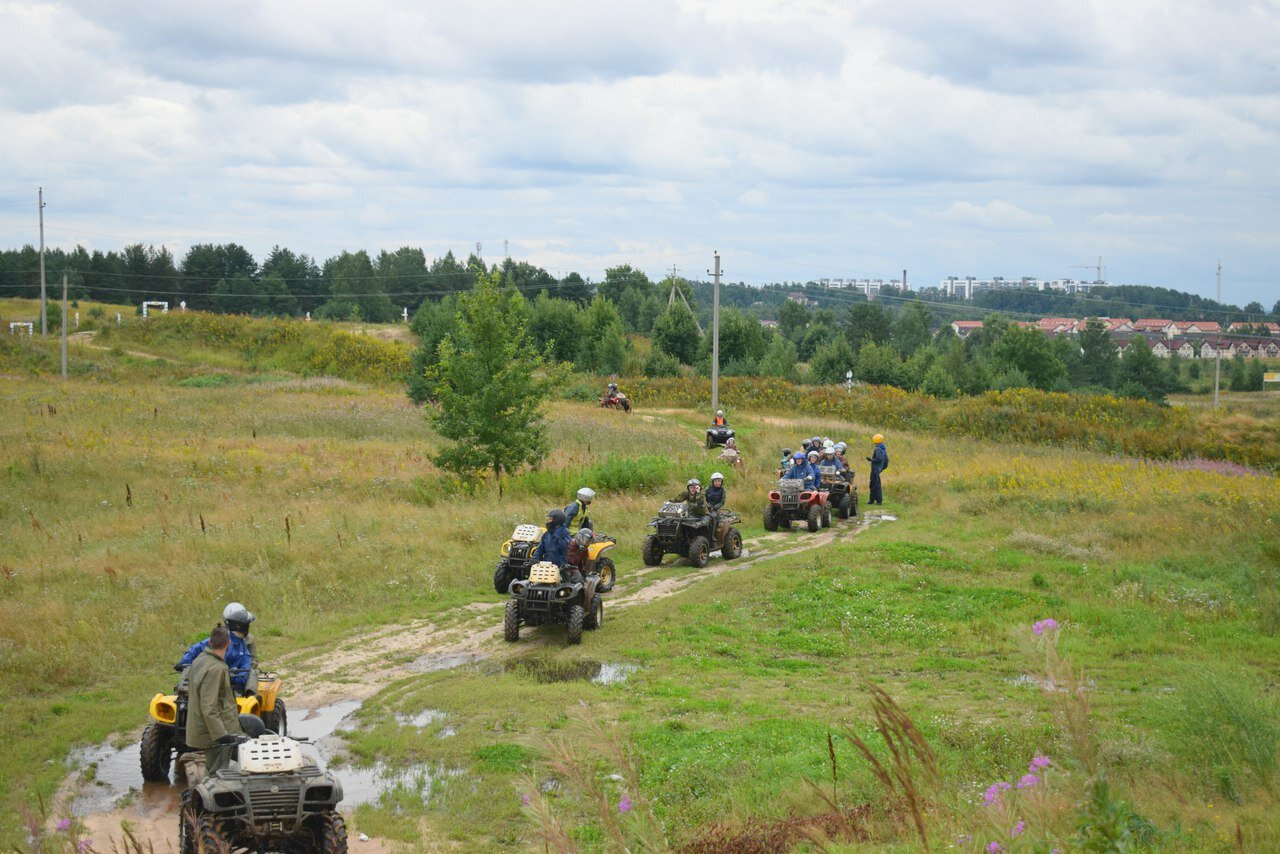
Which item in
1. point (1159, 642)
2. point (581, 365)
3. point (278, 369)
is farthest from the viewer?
point (581, 365)

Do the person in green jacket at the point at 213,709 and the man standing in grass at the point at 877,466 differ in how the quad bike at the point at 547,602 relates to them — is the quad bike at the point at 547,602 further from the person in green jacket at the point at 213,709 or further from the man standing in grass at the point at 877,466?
the man standing in grass at the point at 877,466

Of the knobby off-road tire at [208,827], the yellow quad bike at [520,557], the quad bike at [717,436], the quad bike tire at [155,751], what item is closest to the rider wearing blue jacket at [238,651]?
the quad bike tire at [155,751]

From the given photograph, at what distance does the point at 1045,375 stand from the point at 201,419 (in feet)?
202

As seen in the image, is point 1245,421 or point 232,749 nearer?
point 232,749

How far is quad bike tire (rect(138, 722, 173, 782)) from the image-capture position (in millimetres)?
9906

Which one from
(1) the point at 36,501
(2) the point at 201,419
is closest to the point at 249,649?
(1) the point at 36,501

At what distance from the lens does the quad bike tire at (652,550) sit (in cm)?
2002

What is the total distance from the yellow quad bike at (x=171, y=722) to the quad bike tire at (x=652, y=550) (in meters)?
10.5

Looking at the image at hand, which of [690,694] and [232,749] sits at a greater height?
[232,749]

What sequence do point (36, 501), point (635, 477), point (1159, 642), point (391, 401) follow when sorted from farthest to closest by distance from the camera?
point (391, 401)
point (635, 477)
point (36, 501)
point (1159, 642)

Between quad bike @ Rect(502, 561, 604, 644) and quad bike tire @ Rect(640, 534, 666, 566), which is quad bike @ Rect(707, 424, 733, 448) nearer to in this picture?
quad bike tire @ Rect(640, 534, 666, 566)

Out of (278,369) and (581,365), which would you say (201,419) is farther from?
(581,365)

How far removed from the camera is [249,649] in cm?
1017

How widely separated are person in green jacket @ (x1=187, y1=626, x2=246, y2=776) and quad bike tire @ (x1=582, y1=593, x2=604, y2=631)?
694 cm
